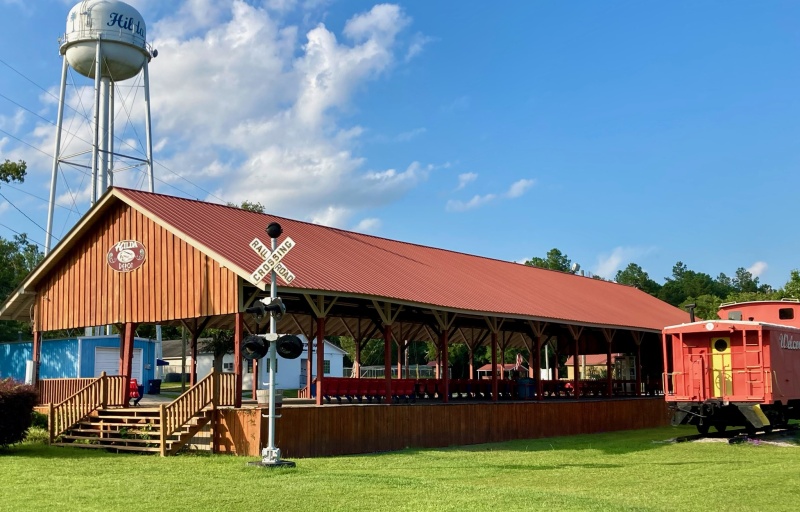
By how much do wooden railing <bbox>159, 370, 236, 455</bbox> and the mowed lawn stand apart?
82cm

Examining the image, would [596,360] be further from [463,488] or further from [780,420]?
[463,488]

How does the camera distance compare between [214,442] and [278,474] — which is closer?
[278,474]

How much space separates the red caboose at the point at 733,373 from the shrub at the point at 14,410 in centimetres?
1486

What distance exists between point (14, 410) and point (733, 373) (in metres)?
16.5

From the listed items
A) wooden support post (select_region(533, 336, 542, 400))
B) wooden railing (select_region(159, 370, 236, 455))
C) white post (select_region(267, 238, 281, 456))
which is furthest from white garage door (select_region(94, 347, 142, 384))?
white post (select_region(267, 238, 281, 456))

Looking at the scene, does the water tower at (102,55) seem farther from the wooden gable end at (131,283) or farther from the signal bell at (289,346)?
the signal bell at (289,346)

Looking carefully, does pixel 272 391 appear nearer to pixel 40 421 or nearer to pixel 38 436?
pixel 38 436

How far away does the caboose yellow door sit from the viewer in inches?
833

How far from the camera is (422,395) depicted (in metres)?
24.5

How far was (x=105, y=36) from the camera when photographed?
37.6m

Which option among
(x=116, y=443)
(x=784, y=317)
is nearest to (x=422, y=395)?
(x=116, y=443)

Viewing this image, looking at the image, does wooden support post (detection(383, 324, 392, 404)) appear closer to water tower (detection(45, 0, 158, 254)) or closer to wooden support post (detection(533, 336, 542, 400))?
wooden support post (detection(533, 336, 542, 400))

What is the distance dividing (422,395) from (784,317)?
416 inches

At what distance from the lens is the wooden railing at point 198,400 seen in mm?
17594
